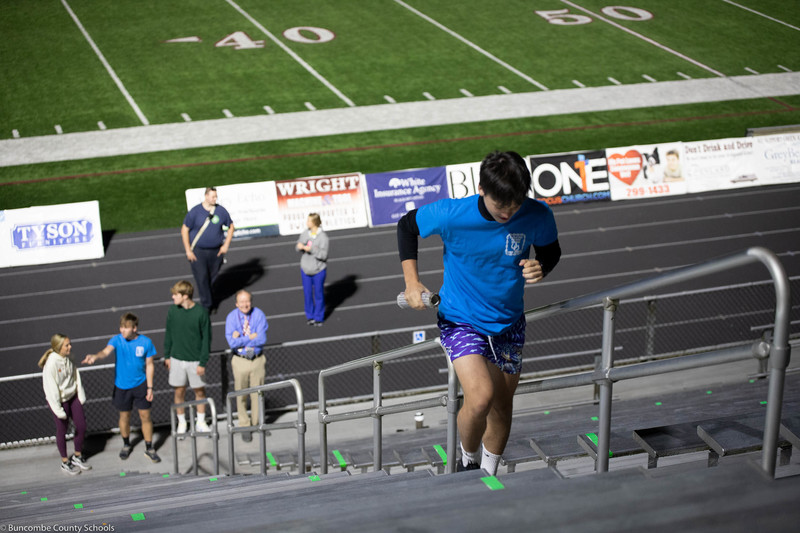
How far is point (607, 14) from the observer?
31.8 m

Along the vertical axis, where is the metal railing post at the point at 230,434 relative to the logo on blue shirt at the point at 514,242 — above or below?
below

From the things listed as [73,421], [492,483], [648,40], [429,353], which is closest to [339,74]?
[648,40]

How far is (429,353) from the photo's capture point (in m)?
12.8

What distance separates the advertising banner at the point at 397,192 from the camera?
18297 millimetres

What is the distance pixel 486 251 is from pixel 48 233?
14.0 m

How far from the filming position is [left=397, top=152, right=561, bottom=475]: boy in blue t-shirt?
15.0 feet

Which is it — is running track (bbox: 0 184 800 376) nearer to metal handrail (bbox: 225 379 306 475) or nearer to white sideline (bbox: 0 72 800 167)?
white sideline (bbox: 0 72 800 167)

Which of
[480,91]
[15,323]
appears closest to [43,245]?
[15,323]

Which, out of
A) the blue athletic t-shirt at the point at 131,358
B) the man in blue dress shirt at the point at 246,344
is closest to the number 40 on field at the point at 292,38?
the man in blue dress shirt at the point at 246,344

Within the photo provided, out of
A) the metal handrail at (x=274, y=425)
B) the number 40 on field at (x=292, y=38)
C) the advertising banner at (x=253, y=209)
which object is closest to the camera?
the metal handrail at (x=274, y=425)

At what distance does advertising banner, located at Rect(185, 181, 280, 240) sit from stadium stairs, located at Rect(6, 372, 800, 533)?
10.8 metres

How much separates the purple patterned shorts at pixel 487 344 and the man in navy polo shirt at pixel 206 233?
931cm

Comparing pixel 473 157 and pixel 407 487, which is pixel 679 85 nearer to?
pixel 473 157

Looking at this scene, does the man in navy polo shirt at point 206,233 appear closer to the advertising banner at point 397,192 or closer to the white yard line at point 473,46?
the advertising banner at point 397,192
